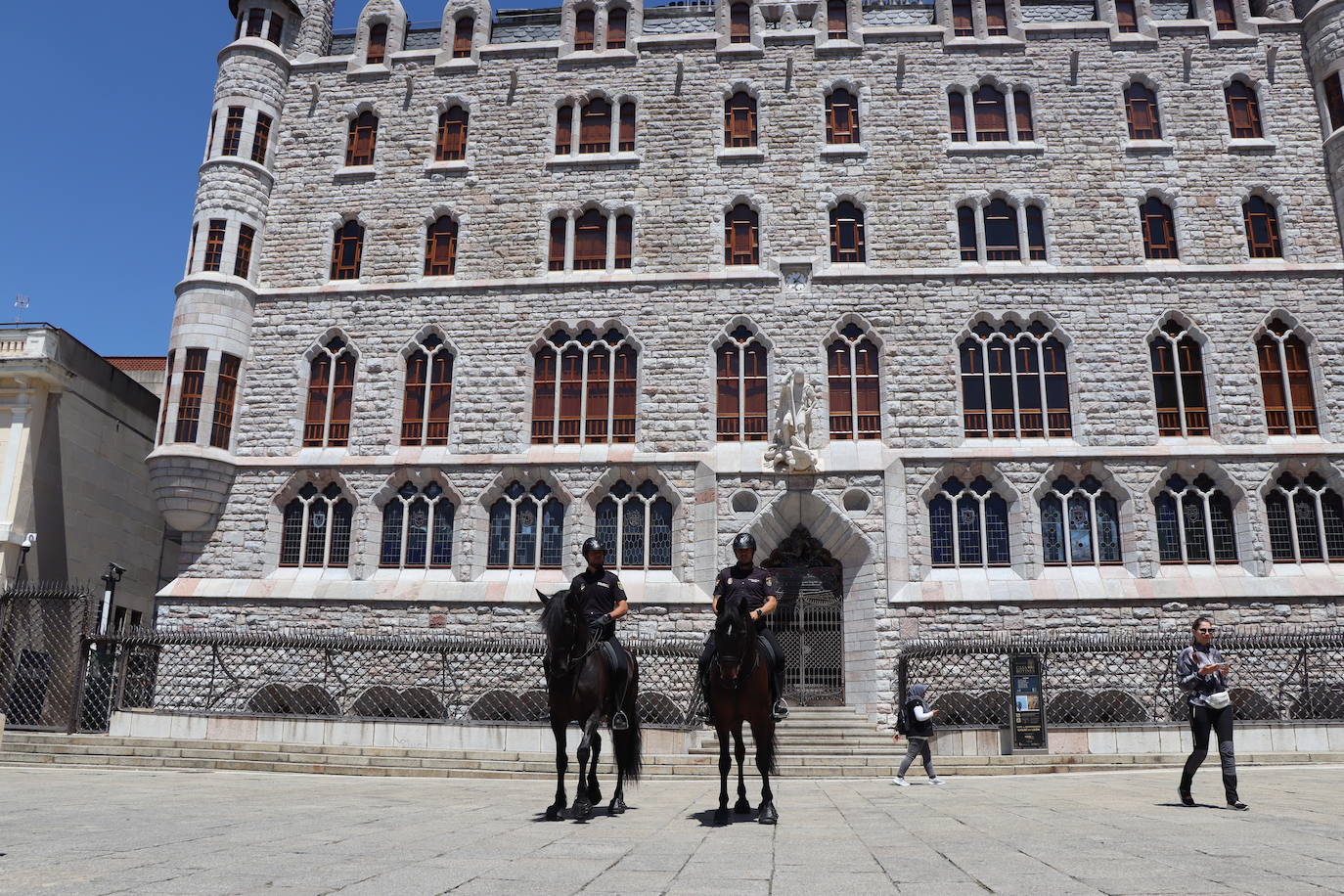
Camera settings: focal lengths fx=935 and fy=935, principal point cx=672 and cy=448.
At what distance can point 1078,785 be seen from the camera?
11719mm

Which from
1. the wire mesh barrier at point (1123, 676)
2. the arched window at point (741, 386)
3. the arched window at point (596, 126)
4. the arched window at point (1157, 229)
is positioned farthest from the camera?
the arched window at point (596, 126)

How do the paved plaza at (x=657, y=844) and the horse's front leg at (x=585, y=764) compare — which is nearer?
the paved plaza at (x=657, y=844)

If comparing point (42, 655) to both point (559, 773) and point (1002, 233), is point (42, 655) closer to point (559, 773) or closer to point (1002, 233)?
point (559, 773)

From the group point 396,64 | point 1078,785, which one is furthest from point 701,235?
point 1078,785

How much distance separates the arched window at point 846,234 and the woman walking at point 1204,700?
15.4 m

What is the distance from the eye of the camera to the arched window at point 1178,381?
2145cm

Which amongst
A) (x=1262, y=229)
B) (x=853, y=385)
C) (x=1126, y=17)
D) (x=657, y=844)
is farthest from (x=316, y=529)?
(x=1126, y=17)

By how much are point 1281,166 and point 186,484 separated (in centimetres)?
2733

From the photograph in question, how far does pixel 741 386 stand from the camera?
72.9 ft

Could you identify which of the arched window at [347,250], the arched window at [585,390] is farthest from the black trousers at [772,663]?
the arched window at [347,250]

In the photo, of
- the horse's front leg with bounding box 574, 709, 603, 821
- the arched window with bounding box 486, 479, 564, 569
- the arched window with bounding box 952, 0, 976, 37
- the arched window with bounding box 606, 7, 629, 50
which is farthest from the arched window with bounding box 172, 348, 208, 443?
the arched window with bounding box 952, 0, 976, 37

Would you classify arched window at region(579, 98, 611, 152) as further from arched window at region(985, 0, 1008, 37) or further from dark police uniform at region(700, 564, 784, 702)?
dark police uniform at region(700, 564, 784, 702)

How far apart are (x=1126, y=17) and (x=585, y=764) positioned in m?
25.1

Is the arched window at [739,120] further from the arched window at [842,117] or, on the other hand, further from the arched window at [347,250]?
the arched window at [347,250]
